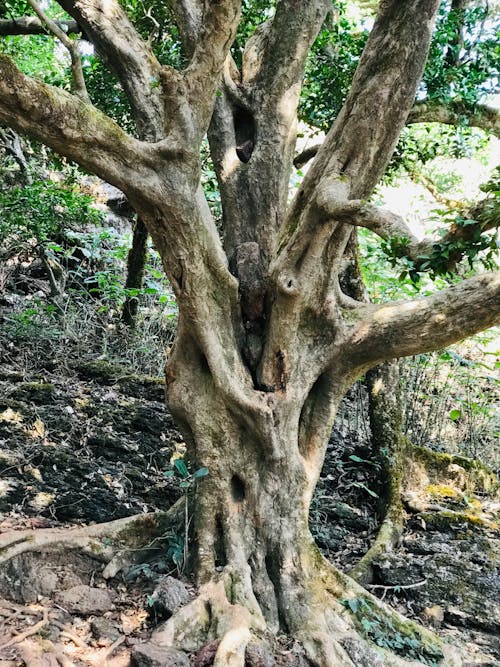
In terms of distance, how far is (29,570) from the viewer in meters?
3.90

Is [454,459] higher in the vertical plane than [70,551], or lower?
higher

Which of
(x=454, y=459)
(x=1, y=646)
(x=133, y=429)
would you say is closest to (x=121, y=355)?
(x=133, y=429)

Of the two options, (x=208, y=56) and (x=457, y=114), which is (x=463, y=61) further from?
(x=208, y=56)

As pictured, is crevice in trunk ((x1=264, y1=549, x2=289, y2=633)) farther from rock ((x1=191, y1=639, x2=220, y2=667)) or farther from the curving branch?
the curving branch

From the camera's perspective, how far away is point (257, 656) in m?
3.39

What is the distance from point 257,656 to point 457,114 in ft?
17.4

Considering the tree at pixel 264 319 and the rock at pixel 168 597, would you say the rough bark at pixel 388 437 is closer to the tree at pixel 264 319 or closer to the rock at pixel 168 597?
the tree at pixel 264 319

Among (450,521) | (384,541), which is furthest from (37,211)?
(450,521)

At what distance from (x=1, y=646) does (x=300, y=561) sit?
1.85 metres

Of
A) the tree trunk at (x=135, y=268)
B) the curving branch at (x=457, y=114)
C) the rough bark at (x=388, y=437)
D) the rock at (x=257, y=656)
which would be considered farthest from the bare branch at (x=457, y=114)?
the rock at (x=257, y=656)

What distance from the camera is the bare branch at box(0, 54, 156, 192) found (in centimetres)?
318

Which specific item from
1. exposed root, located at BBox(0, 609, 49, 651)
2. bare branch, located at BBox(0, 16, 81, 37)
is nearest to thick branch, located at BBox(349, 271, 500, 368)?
exposed root, located at BBox(0, 609, 49, 651)

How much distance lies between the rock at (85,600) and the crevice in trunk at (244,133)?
343 centimetres

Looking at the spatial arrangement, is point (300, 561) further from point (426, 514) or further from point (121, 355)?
point (121, 355)
